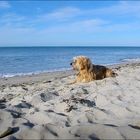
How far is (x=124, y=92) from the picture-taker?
694 centimetres

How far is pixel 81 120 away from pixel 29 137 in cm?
137

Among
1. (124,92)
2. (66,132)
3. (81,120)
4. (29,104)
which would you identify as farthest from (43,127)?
(124,92)

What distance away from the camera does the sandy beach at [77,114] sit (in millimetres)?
3762

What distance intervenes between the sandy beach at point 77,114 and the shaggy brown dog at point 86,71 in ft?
4.31

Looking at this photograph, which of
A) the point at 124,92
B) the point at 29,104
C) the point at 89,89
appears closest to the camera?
the point at 29,104

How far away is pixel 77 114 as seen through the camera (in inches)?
205

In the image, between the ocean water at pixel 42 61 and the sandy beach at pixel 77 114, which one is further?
the ocean water at pixel 42 61

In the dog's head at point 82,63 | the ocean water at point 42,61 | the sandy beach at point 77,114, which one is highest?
the dog's head at point 82,63

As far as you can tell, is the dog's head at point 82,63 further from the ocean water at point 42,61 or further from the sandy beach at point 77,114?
the ocean water at point 42,61

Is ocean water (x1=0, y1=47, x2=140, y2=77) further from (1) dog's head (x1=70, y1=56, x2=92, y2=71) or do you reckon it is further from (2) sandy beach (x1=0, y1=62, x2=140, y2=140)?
(2) sandy beach (x1=0, y1=62, x2=140, y2=140)

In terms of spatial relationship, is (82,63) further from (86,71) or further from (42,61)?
(42,61)

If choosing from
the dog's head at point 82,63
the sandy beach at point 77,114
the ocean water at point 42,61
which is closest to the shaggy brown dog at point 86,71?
the dog's head at point 82,63

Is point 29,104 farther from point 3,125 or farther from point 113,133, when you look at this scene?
point 113,133

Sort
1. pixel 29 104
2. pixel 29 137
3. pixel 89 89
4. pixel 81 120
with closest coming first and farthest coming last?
pixel 29 137
pixel 81 120
pixel 29 104
pixel 89 89
